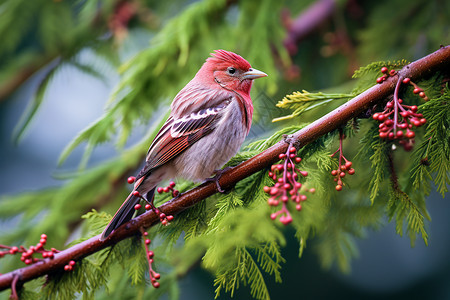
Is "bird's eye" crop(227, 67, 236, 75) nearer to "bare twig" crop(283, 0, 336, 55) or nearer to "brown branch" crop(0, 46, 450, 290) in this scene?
"brown branch" crop(0, 46, 450, 290)

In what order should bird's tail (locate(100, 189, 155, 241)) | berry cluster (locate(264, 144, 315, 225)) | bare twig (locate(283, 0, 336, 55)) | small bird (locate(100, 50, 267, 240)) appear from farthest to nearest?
1. bare twig (locate(283, 0, 336, 55))
2. small bird (locate(100, 50, 267, 240))
3. bird's tail (locate(100, 189, 155, 241))
4. berry cluster (locate(264, 144, 315, 225))

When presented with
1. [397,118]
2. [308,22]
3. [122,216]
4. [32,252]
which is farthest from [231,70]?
[308,22]

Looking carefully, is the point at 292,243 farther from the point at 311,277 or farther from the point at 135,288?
the point at 135,288

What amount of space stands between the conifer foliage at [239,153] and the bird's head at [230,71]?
0.22 meters

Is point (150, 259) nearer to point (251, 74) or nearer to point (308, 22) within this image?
point (251, 74)

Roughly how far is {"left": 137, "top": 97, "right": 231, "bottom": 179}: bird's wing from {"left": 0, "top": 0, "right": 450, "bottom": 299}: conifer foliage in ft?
0.63

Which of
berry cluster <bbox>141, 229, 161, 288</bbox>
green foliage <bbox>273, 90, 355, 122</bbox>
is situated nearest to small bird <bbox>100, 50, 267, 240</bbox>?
berry cluster <bbox>141, 229, 161, 288</bbox>

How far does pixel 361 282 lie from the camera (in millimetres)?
7809

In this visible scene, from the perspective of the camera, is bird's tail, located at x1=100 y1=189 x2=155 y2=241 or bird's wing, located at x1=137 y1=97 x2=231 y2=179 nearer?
bird's tail, located at x1=100 y1=189 x2=155 y2=241

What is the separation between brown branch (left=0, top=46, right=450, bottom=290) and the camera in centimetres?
205

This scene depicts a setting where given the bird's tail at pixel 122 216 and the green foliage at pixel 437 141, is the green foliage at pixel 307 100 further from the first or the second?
the bird's tail at pixel 122 216

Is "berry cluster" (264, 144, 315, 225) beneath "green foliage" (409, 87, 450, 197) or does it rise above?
above

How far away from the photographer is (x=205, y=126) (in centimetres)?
A: 285

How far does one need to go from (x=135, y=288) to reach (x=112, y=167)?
4.95 ft
